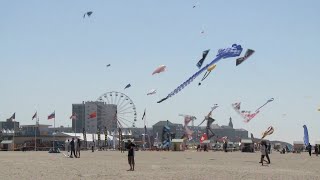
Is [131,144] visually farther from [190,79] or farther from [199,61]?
[190,79]

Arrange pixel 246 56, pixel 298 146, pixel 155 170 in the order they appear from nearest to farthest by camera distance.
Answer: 1. pixel 155 170
2. pixel 246 56
3. pixel 298 146

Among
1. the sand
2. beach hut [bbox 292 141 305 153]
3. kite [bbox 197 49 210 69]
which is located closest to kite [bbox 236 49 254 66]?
kite [bbox 197 49 210 69]

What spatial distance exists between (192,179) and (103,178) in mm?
2943

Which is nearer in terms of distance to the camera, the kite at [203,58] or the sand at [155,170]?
the sand at [155,170]

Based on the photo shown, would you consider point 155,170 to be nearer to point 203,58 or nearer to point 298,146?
point 203,58

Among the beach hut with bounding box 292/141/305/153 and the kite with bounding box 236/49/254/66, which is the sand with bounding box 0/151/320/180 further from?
the beach hut with bounding box 292/141/305/153

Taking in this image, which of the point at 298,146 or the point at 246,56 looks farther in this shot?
the point at 298,146

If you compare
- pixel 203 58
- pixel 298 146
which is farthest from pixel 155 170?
pixel 298 146

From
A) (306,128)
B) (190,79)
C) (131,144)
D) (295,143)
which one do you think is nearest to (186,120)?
(295,143)

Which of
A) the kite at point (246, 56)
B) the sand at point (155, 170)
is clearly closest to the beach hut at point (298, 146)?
the kite at point (246, 56)

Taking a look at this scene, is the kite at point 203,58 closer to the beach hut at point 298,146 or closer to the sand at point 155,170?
the sand at point 155,170

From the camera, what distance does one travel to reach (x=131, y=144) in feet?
84.6

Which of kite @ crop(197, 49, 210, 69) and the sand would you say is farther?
kite @ crop(197, 49, 210, 69)

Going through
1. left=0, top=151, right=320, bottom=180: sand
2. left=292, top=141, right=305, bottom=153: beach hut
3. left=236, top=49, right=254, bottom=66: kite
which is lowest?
left=0, top=151, right=320, bottom=180: sand
